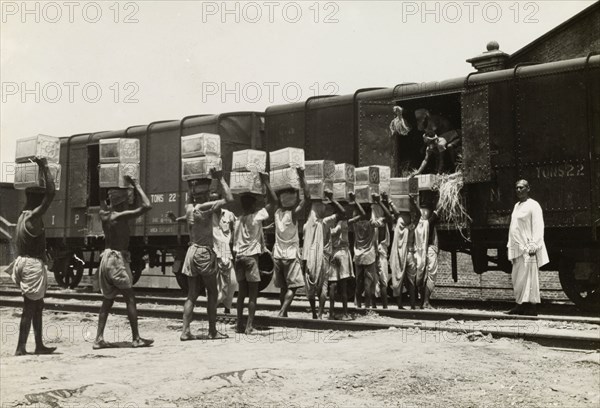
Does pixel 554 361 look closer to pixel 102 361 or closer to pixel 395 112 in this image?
pixel 102 361

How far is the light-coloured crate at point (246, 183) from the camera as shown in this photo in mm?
8508

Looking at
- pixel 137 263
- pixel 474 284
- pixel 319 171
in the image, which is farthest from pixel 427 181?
pixel 137 263

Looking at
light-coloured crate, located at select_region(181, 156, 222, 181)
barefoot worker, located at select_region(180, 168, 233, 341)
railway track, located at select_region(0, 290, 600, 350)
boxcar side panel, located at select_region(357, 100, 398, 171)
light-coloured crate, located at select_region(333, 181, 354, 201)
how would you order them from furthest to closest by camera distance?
boxcar side panel, located at select_region(357, 100, 398, 171), light-coloured crate, located at select_region(333, 181, 354, 201), light-coloured crate, located at select_region(181, 156, 222, 181), barefoot worker, located at select_region(180, 168, 233, 341), railway track, located at select_region(0, 290, 600, 350)

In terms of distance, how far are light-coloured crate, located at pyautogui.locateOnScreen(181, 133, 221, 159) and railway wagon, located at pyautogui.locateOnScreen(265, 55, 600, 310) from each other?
448 centimetres

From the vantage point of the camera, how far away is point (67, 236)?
16734 millimetres

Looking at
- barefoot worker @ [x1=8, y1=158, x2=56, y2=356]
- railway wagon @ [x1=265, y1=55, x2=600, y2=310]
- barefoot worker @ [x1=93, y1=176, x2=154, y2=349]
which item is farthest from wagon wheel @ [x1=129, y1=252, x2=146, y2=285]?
barefoot worker @ [x1=8, y1=158, x2=56, y2=356]

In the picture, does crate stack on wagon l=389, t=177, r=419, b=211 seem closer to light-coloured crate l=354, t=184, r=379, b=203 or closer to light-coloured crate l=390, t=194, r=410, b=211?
light-coloured crate l=390, t=194, r=410, b=211

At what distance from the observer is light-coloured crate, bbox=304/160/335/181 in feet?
31.7

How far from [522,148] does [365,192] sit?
103 inches

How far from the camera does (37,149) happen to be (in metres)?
6.78

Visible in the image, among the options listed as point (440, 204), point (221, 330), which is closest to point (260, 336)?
point (221, 330)

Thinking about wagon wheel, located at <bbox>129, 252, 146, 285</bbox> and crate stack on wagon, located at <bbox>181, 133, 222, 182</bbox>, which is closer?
crate stack on wagon, located at <bbox>181, 133, 222, 182</bbox>

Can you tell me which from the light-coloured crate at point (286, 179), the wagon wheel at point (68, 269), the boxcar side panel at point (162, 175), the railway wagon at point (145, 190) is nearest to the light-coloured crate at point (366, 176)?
the light-coloured crate at point (286, 179)

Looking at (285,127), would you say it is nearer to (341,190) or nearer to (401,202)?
(401,202)
